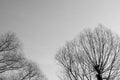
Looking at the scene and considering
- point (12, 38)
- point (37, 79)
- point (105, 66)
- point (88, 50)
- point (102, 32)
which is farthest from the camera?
point (37, 79)

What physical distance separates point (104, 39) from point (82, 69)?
4.11 metres

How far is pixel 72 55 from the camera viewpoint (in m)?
13.2

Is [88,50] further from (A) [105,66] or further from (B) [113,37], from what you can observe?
(B) [113,37]

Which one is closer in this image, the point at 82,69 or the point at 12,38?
the point at 82,69

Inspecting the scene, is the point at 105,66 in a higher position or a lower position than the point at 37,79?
lower

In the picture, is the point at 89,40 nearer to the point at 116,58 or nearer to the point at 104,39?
the point at 104,39

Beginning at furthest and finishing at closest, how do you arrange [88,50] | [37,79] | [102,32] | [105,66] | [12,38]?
[37,79]
[12,38]
[102,32]
[88,50]
[105,66]

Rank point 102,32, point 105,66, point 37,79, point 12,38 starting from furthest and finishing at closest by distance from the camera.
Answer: point 37,79, point 12,38, point 102,32, point 105,66

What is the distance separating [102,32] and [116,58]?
3.31 m

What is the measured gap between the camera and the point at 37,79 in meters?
19.5

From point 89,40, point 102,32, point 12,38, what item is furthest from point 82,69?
point 12,38

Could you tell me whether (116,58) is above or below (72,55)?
below

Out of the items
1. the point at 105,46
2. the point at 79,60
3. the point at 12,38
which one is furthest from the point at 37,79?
the point at 105,46

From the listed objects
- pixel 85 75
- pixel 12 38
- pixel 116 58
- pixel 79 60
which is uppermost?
pixel 12 38
